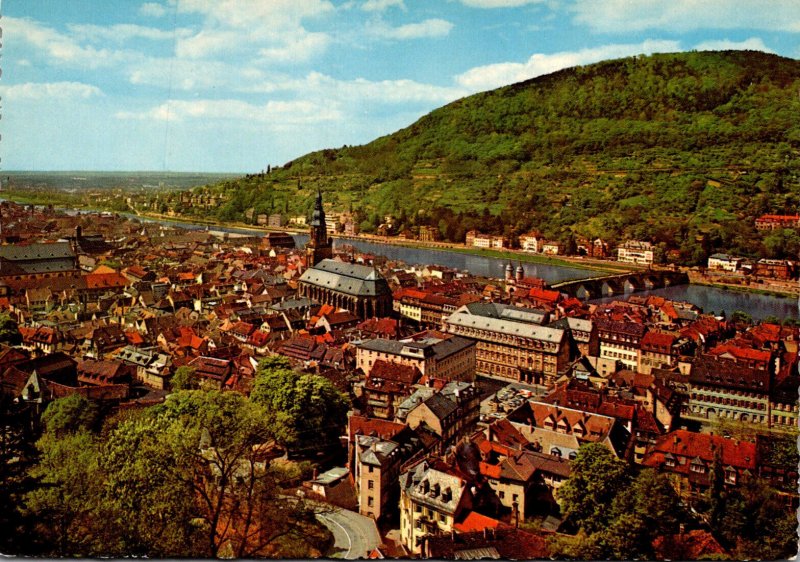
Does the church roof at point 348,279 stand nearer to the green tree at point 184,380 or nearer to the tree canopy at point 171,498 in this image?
the green tree at point 184,380

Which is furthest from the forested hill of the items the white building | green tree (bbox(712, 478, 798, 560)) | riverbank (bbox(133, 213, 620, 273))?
green tree (bbox(712, 478, 798, 560))

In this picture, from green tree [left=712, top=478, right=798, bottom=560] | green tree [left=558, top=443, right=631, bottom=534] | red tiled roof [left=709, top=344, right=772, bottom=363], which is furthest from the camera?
red tiled roof [left=709, top=344, right=772, bottom=363]

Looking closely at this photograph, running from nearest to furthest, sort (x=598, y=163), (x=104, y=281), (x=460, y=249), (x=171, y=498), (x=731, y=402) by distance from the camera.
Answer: (x=171, y=498) < (x=731, y=402) < (x=104, y=281) < (x=460, y=249) < (x=598, y=163)

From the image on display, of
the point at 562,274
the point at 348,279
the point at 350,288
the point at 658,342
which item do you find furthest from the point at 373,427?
the point at 562,274

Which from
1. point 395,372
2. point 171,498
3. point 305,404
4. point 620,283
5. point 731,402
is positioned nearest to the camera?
point 171,498

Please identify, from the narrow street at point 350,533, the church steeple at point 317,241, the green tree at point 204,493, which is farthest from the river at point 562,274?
the green tree at point 204,493

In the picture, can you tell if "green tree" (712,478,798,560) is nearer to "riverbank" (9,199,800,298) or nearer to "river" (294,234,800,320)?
"river" (294,234,800,320)

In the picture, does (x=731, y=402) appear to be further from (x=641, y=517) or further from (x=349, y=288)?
(x=349, y=288)
